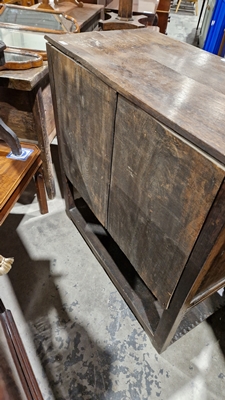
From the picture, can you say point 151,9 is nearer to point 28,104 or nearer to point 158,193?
point 28,104

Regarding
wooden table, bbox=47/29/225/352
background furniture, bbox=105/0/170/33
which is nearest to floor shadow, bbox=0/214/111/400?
wooden table, bbox=47/29/225/352

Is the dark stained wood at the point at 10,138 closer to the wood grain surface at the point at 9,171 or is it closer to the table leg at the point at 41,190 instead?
the wood grain surface at the point at 9,171

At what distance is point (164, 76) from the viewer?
0.76 meters

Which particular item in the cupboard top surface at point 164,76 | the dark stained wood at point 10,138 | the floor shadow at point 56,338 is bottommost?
the floor shadow at point 56,338

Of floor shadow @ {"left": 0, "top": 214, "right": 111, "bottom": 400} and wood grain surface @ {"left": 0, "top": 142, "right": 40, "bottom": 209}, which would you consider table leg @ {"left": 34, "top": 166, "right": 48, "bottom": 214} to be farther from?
floor shadow @ {"left": 0, "top": 214, "right": 111, "bottom": 400}

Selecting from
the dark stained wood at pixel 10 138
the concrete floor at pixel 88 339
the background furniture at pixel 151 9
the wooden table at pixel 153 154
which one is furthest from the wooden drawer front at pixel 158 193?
the background furniture at pixel 151 9

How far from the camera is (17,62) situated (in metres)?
1.17

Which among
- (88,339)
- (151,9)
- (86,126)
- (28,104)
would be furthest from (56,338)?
(151,9)

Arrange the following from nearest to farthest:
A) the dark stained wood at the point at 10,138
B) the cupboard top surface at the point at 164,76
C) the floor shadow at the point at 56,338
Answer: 1. the cupboard top surface at the point at 164,76
2. the floor shadow at the point at 56,338
3. the dark stained wood at the point at 10,138

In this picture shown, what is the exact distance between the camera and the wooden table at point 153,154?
0.58m

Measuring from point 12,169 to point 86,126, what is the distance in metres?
0.43

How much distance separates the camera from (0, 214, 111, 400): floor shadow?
981 mm

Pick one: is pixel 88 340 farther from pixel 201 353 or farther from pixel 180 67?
pixel 180 67

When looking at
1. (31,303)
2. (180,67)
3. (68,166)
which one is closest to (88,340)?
(31,303)
